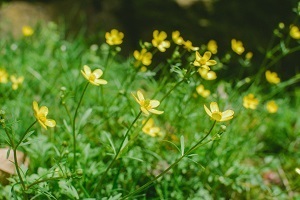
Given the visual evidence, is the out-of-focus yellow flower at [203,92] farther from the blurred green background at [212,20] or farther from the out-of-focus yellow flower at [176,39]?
the blurred green background at [212,20]

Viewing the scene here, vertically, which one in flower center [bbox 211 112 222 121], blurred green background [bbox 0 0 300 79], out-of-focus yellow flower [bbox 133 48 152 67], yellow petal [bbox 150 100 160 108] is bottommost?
blurred green background [bbox 0 0 300 79]

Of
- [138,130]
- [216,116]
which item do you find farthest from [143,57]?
[216,116]

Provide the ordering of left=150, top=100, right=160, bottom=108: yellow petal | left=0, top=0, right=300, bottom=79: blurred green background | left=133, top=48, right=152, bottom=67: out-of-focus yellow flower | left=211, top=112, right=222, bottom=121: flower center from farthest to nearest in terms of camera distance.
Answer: left=0, top=0, right=300, bottom=79: blurred green background → left=133, top=48, right=152, bottom=67: out-of-focus yellow flower → left=150, top=100, right=160, bottom=108: yellow petal → left=211, top=112, right=222, bottom=121: flower center

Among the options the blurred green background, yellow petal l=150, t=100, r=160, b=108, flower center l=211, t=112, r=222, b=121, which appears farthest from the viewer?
the blurred green background

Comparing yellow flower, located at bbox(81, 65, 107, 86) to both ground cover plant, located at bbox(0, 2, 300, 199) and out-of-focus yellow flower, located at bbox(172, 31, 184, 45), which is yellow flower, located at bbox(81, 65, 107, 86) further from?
out-of-focus yellow flower, located at bbox(172, 31, 184, 45)

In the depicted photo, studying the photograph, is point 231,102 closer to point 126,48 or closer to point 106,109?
point 106,109

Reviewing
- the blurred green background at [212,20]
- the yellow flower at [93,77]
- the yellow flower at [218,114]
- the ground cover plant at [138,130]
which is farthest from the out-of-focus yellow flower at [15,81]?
the yellow flower at [218,114]

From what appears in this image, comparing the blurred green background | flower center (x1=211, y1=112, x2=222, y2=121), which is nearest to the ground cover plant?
flower center (x1=211, y1=112, x2=222, y2=121)

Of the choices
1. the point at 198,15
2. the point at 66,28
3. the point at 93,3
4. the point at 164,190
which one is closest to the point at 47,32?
the point at 66,28
